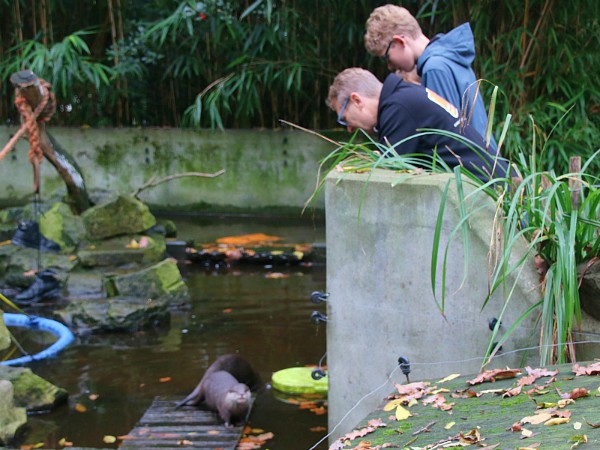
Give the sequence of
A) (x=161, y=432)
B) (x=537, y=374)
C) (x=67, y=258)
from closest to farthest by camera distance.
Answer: (x=537, y=374) → (x=161, y=432) → (x=67, y=258)

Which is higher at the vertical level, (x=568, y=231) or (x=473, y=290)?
(x=568, y=231)

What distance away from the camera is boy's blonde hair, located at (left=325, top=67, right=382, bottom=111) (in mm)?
3197

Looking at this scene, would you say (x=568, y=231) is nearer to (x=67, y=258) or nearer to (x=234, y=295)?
(x=234, y=295)

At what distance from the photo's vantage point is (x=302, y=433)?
156 inches

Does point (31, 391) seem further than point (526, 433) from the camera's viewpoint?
Yes

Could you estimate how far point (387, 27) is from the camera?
3467mm

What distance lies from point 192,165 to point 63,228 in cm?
306

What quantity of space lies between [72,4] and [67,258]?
435 centimetres

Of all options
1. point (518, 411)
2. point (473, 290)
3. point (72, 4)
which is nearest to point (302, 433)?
point (473, 290)

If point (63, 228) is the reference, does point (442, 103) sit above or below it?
above

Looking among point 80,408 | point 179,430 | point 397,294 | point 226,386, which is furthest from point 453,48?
point 80,408

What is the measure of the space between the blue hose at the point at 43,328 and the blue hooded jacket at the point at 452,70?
275cm

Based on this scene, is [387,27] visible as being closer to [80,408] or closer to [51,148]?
[80,408]

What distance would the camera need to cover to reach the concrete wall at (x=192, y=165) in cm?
933
